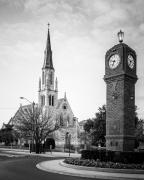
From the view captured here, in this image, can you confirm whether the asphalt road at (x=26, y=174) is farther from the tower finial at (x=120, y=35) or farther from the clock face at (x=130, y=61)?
the tower finial at (x=120, y=35)

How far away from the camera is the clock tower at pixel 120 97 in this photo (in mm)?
23453

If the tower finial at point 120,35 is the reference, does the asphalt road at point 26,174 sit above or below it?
below

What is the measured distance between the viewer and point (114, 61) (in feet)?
83.1

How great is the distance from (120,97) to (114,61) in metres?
3.42

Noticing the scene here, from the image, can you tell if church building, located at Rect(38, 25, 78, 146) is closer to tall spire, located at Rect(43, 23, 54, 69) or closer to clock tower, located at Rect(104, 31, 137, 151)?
tall spire, located at Rect(43, 23, 54, 69)

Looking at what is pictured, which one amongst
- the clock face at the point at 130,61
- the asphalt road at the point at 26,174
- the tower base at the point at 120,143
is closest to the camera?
the asphalt road at the point at 26,174

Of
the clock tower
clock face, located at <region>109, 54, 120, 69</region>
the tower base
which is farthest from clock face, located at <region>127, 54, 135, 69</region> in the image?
the tower base

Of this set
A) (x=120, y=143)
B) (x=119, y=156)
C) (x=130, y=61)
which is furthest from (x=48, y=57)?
(x=119, y=156)

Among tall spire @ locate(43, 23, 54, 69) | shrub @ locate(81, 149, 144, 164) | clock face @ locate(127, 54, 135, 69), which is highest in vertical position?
tall spire @ locate(43, 23, 54, 69)

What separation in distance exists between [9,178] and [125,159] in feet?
27.6

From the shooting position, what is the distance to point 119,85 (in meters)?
24.3

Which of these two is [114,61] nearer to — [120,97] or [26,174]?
[120,97]

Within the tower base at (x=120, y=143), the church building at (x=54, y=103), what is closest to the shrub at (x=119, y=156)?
the tower base at (x=120, y=143)

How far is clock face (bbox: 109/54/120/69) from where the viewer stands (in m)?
25.0
